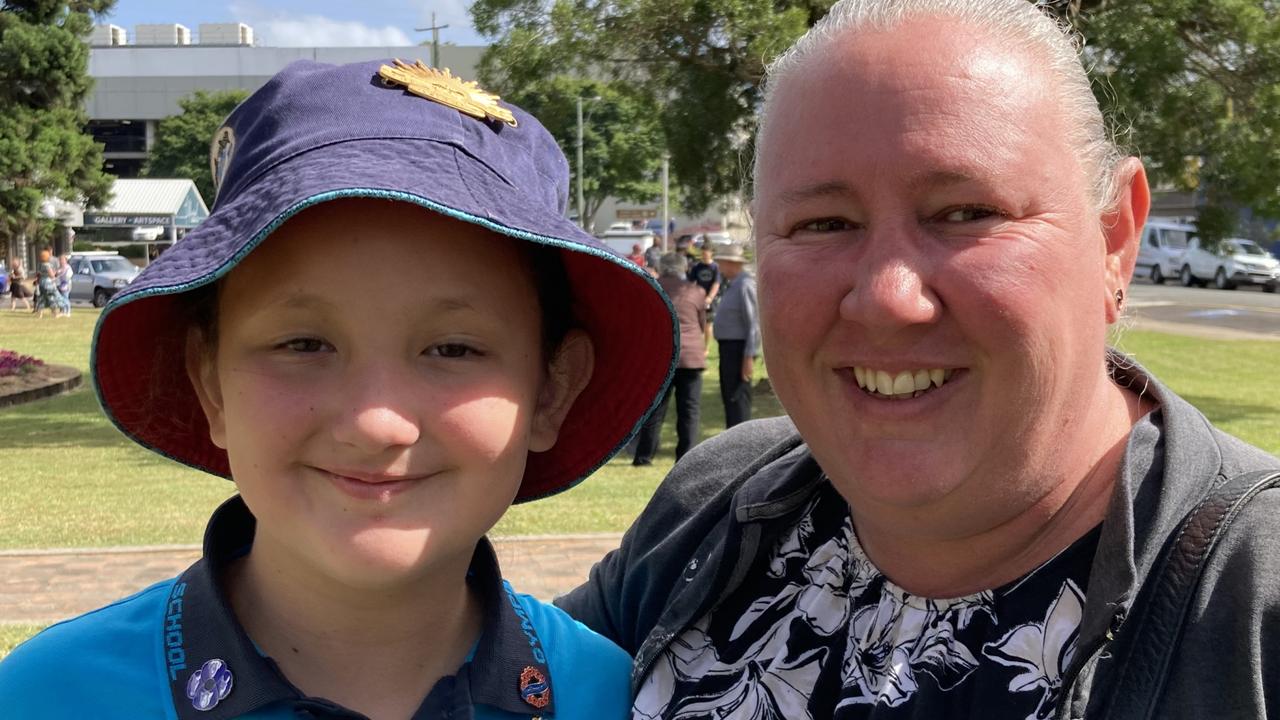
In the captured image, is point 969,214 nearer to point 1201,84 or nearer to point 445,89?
point 445,89

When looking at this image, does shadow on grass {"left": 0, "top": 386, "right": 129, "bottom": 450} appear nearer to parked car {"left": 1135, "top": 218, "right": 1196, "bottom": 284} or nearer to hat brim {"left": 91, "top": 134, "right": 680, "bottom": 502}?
hat brim {"left": 91, "top": 134, "right": 680, "bottom": 502}

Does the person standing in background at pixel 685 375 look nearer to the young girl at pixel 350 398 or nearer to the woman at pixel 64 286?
the young girl at pixel 350 398

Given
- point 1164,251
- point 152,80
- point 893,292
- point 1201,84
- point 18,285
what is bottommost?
point 18,285

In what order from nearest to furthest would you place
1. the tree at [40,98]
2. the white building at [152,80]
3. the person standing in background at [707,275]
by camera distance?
the person standing in background at [707,275] → the tree at [40,98] → the white building at [152,80]

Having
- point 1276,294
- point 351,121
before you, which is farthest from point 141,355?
point 1276,294

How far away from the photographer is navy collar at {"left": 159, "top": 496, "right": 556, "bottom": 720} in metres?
1.64

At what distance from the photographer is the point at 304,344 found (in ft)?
5.43

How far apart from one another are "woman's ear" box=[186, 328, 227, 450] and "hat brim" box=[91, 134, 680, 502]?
7 cm

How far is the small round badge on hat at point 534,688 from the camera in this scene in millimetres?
1806

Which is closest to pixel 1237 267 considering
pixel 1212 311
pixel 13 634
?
pixel 1212 311

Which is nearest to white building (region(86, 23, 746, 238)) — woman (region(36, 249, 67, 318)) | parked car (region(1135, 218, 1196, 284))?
parked car (region(1135, 218, 1196, 284))

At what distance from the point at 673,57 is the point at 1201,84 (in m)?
5.10

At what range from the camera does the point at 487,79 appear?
43.3 feet

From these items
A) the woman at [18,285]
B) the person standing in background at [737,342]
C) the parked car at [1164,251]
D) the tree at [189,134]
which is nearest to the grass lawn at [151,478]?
the person standing in background at [737,342]
